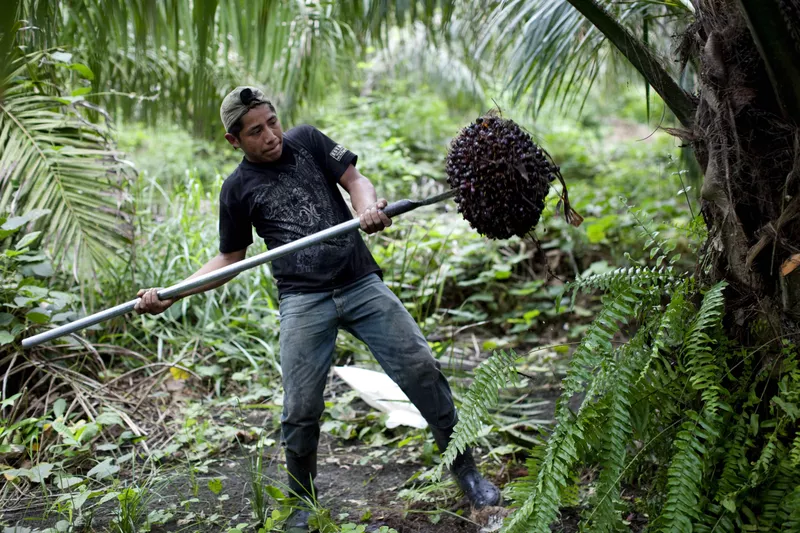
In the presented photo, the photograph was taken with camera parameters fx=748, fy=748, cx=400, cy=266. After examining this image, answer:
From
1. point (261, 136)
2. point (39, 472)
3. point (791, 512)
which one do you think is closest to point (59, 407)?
point (39, 472)

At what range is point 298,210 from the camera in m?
3.35

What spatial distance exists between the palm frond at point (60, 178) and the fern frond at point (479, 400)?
8.64 feet

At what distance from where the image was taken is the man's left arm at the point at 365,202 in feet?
9.72

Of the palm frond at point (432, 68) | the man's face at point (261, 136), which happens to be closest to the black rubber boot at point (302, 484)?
the man's face at point (261, 136)

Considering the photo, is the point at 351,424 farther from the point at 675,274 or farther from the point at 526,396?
the point at 675,274

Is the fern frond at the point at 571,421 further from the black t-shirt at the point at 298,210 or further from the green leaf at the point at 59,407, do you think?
the green leaf at the point at 59,407

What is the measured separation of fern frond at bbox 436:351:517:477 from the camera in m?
2.76

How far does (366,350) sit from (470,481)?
192cm

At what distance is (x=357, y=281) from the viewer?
11.1 feet

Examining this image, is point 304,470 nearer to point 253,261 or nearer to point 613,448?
point 253,261

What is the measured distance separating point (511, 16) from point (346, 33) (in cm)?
282

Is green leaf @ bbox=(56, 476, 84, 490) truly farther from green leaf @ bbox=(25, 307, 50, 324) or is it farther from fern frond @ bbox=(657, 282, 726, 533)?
fern frond @ bbox=(657, 282, 726, 533)

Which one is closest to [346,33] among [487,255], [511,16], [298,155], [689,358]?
[487,255]

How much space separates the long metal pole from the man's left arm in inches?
1.3
